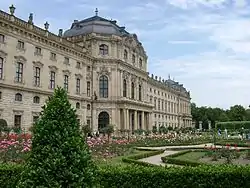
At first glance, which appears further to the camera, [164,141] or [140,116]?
[140,116]

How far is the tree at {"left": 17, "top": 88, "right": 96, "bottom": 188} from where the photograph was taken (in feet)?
15.3

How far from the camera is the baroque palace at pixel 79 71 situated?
30.0 metres

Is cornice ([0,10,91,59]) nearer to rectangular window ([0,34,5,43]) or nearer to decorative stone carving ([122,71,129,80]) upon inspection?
rectangular window ([0,34,5,43])

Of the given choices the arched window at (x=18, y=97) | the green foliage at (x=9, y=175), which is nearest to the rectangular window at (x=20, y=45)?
the arched window at (x=18, y=97)

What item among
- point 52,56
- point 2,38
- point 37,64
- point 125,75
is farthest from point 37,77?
point 125,75

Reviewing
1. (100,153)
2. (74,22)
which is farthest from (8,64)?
(74,22)

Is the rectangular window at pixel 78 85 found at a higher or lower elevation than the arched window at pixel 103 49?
lower

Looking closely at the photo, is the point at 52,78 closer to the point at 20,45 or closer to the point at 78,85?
the point at 78,85

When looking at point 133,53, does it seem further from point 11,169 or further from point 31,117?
point 11,169

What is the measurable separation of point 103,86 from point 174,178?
120ft

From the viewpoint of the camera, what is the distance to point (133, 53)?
161 feet

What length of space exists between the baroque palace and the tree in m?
25.4

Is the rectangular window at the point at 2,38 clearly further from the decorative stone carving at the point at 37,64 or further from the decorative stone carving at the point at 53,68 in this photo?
the decorative stone carving at the point at 53,68

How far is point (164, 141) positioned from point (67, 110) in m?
27.0
